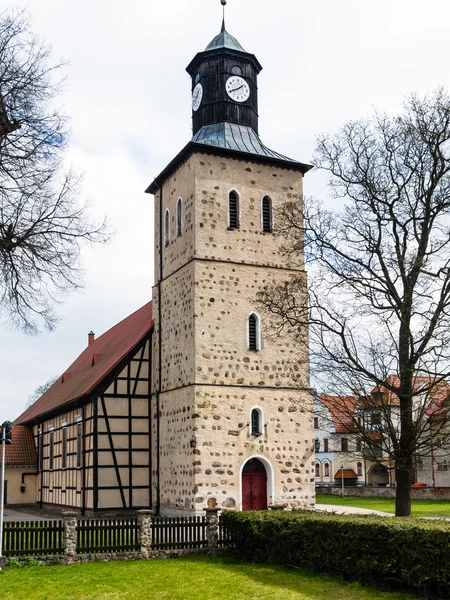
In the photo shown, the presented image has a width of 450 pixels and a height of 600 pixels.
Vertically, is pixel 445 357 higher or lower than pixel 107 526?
higher

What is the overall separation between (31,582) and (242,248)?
13909 mm

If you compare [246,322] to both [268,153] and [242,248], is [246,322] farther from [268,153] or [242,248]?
[268,153]

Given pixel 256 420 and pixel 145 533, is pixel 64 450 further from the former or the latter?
pixel 145 533

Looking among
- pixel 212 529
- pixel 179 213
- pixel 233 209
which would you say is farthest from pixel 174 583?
pixel 179 213

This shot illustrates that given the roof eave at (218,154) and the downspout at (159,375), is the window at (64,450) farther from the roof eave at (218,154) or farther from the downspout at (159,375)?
the roof eave at (218,154)

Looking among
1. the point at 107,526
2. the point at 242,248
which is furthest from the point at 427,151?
the point at 107,526

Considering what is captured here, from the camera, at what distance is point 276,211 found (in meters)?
25.5

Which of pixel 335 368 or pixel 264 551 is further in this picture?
pixel 335 368

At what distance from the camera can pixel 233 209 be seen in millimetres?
25000

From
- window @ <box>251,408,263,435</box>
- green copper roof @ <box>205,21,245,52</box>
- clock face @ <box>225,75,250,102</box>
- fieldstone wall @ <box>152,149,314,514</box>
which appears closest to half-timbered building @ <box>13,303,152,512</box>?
fieldstone wall @ <box>152,149,314,514</box>

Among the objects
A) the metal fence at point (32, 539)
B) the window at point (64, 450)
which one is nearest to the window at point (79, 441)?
the window at point (64, 450)

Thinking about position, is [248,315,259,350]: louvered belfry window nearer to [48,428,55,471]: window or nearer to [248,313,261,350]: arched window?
[248,313,261,350]: arched window

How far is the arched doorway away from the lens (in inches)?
911

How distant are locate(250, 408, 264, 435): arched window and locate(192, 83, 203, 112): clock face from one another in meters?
11.5
